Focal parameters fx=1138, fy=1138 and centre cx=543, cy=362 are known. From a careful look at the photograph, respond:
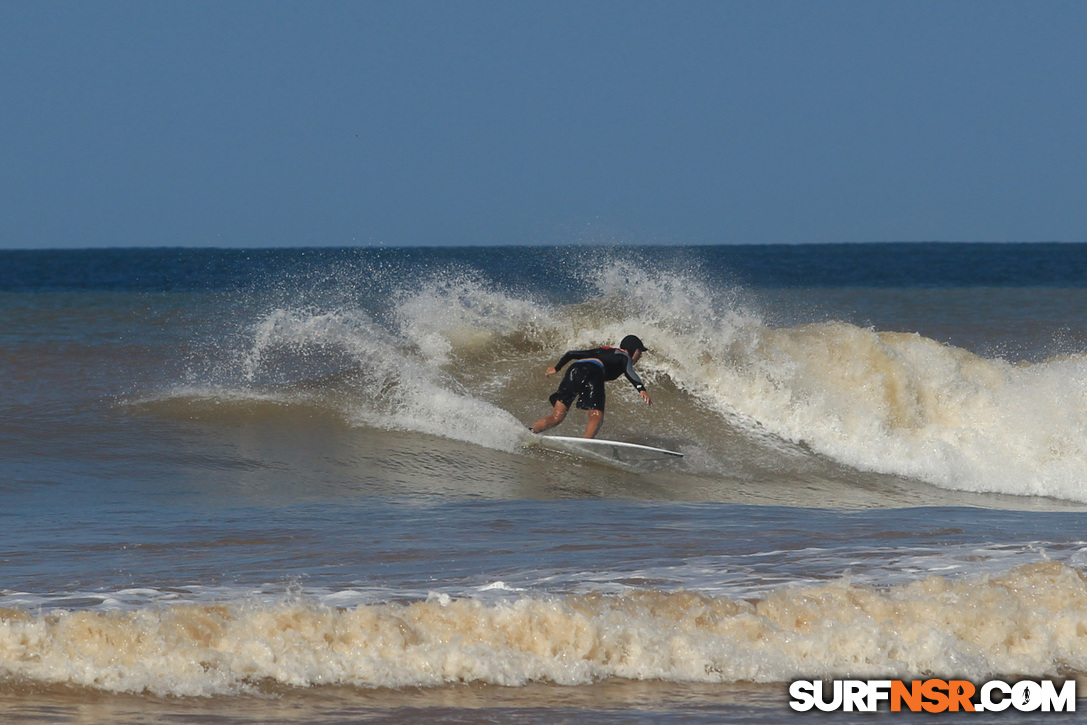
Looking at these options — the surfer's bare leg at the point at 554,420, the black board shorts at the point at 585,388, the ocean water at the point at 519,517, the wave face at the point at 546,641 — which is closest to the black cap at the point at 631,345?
the black board shorts at the point at 585,388

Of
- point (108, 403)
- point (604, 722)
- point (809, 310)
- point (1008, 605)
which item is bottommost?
point (604, 722)

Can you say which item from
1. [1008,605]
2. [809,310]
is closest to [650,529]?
[1008,605]

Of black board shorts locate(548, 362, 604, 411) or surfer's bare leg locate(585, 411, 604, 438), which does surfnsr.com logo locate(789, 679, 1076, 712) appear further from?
black board shorts locate(548, 362, 604, 411)

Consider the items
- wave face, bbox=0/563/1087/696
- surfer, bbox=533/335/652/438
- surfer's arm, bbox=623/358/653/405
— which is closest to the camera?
wave face, bbox=0/563/1087/696

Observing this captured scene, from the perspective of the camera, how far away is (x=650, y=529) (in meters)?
7.45

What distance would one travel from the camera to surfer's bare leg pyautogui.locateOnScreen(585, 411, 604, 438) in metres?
10.8

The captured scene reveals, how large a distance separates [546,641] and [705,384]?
8.71 meters

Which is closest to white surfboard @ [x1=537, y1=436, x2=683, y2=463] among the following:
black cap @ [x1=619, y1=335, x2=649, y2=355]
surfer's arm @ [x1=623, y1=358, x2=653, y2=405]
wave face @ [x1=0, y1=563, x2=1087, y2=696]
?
surfer's arm @ [x1=623, y1=358, x2=653, y2=405]

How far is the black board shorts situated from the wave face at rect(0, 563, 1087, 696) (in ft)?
18.7

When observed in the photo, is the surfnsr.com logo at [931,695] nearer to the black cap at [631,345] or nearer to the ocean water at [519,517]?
the ocean water at [519,517]

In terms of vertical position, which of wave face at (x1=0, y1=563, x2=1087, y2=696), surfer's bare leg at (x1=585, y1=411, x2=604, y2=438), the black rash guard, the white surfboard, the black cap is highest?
the black cap

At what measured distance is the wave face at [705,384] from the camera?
456 inches

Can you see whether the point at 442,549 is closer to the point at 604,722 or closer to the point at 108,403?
the point at 604,722

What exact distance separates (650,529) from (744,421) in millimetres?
5411
